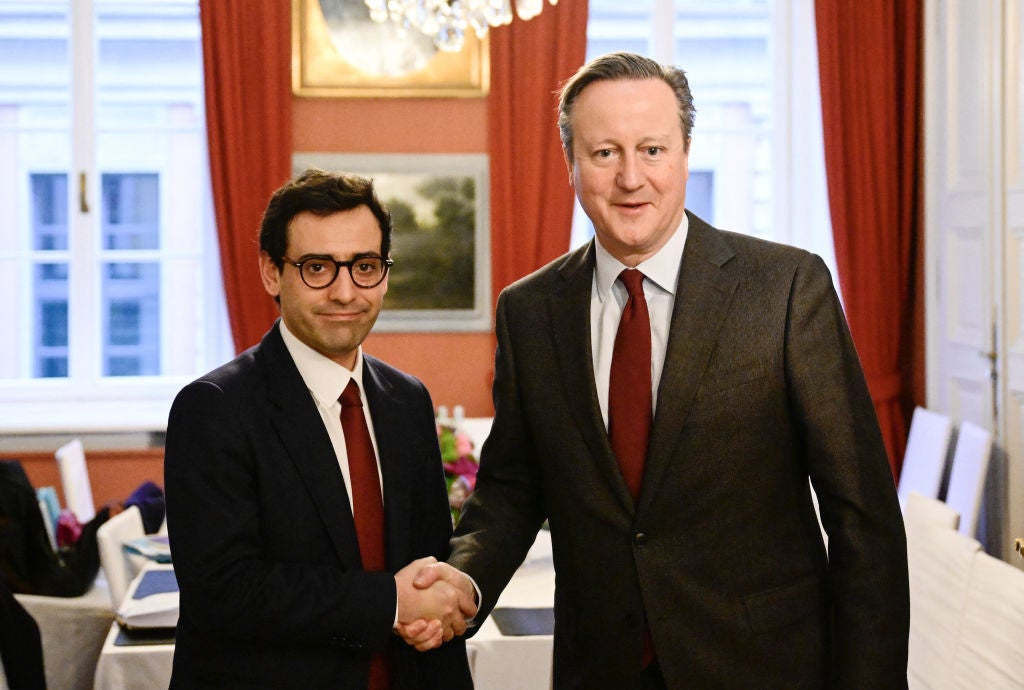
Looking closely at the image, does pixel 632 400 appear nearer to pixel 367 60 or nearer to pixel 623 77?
pixel 623 77

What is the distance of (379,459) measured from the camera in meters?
1.81

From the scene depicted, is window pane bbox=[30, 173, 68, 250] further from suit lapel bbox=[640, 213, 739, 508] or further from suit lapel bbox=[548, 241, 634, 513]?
suit lapel bbox=[640, 213, 739, 508]

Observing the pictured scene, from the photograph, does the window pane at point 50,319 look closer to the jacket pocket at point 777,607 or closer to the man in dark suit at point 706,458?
the man in dark suit at point 706,458

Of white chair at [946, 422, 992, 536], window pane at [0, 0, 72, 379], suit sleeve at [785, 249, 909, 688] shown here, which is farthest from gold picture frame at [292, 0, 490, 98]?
suit sleeve at [785, 249, 909, 688]

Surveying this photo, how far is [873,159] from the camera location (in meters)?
5.47

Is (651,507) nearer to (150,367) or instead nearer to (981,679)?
(981,679)

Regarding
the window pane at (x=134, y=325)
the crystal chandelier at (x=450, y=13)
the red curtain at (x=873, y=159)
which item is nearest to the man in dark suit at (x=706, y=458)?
the crystal chandelier at (x=450, y=13)

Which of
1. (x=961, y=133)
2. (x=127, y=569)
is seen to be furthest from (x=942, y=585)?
(x=961, y=133)

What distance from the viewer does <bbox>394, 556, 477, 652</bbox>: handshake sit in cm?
172

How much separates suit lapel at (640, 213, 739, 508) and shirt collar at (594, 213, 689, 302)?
0.03m

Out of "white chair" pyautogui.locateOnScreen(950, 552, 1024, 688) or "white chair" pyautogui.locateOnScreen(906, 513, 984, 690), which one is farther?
"white chair" pyautogui.locateOnScreen(906, 513, 984, 690)

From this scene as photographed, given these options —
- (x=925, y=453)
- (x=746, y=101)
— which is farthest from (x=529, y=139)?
(x=925, y=453)

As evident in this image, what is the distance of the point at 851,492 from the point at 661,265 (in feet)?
1.44

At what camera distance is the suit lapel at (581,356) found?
5.55ft
